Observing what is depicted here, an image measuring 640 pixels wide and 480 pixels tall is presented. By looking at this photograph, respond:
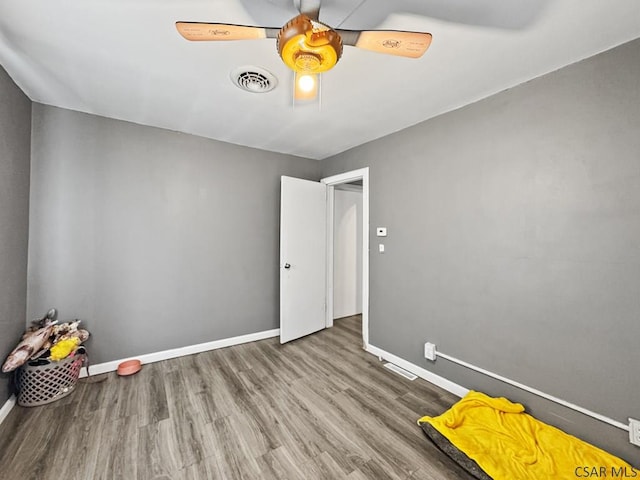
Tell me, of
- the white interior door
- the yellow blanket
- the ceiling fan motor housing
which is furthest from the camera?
the white interior door

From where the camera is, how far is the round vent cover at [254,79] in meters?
1.73

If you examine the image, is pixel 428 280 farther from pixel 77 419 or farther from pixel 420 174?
pixel 77 419

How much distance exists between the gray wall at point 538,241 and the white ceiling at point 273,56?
0.79 feet

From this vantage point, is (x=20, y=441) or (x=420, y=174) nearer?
(x=20, y=441)

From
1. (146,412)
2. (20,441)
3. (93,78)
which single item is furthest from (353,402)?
(93,78)

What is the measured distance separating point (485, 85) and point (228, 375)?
320cm

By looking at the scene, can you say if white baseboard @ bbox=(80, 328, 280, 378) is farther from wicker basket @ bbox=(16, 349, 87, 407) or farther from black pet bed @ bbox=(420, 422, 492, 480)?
black pet bed @ bbox=(420, 422, 492, 480)

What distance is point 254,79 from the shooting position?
183 centimetres

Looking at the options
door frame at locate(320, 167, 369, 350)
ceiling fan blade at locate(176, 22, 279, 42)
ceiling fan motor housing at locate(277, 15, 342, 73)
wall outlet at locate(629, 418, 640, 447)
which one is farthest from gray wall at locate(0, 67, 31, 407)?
wall outlet at locate(629, 418, 640, 447)

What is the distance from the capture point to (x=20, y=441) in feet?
5.34

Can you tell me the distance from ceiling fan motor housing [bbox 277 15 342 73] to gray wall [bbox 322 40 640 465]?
61.4 inches

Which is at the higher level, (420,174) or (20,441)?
(420,174)

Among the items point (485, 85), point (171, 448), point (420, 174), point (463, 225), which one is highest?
point (485, 85)

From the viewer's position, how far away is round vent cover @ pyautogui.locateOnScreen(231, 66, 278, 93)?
1734 millimetres
